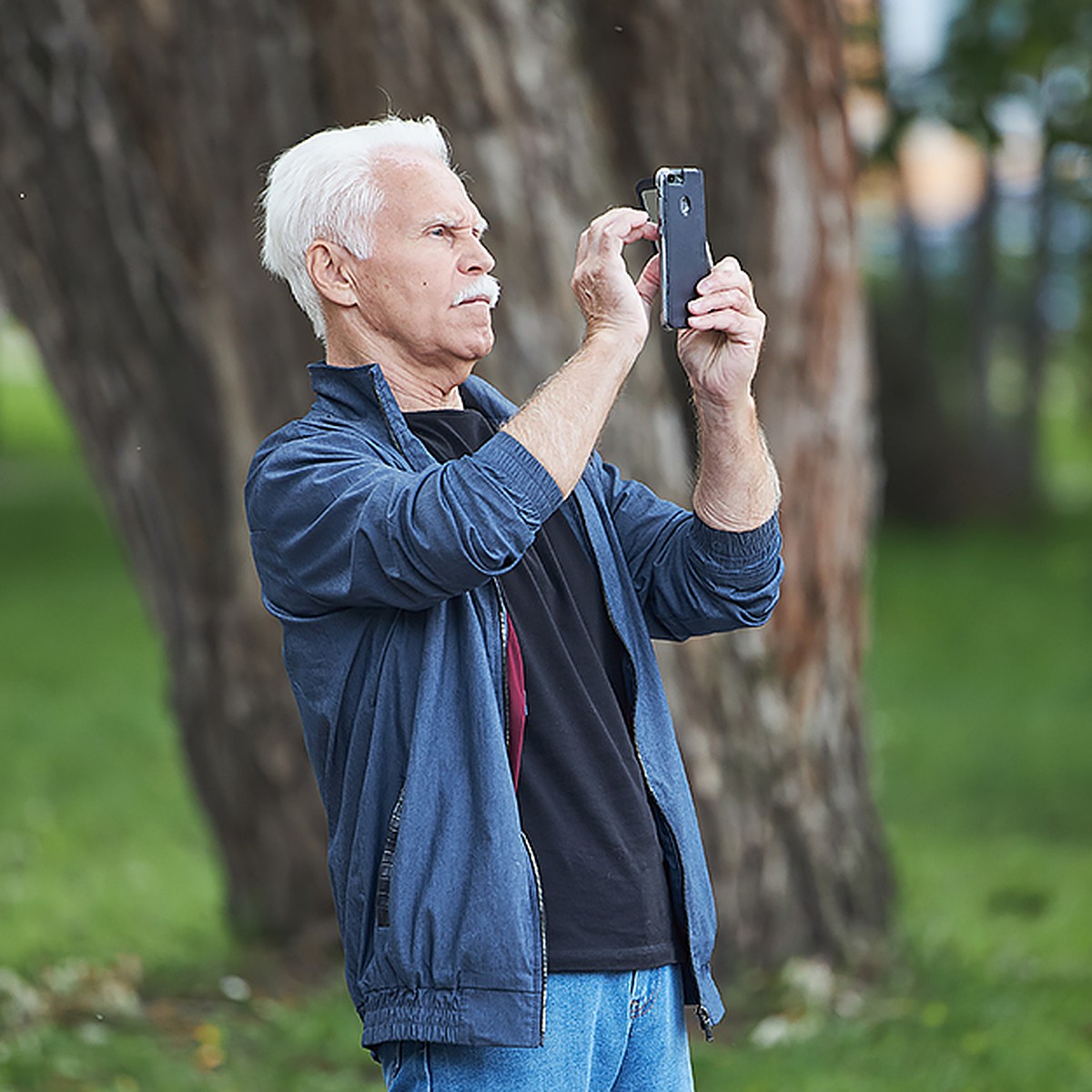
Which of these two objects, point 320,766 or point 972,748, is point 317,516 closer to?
point 320,766

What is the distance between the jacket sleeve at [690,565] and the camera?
2504mm

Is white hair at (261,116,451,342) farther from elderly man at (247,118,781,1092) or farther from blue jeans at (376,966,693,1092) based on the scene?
blue jeans at (376,966,693,1092)

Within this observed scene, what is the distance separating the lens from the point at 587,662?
241cm

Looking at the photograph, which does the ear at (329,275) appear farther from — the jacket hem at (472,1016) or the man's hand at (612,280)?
the jacket hem at (472,1016)

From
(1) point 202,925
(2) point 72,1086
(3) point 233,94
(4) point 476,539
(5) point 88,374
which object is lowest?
(1) point 202,925

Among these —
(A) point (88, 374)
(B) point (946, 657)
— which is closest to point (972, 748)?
(B) point (946, 657)

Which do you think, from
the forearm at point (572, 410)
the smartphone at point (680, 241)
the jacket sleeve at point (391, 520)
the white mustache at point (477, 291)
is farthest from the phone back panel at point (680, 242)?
the jacket sleeve at point (391, 520)

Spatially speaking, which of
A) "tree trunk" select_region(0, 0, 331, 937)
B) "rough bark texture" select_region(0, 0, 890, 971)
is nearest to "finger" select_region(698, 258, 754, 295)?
"rough bark texture" select_region(0, 0, 890, 971)

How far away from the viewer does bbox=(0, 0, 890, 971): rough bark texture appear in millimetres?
4684

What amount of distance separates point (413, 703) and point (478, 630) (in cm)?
13

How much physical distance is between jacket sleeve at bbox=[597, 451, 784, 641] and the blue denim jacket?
166mm

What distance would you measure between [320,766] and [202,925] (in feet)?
13.4

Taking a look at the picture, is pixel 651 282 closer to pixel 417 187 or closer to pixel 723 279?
pixel 723 279

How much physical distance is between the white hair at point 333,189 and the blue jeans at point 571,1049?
1011mm
